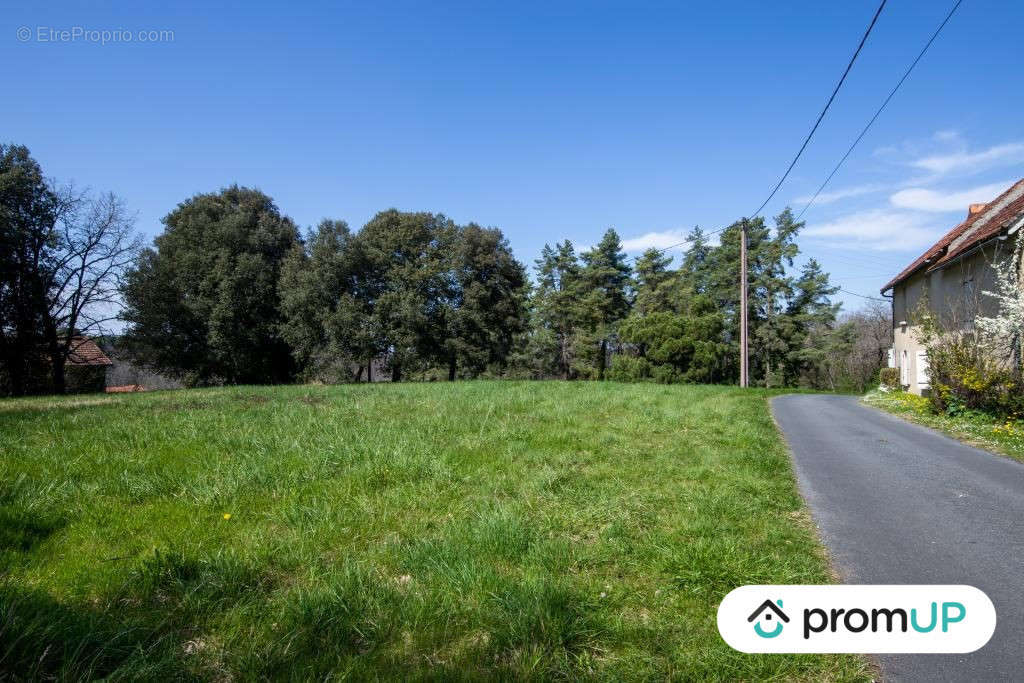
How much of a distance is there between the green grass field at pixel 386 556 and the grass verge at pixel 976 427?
431 cm

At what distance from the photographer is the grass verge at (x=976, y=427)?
8.30 meters

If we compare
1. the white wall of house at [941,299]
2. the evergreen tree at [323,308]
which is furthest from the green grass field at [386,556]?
the evergreen tree at [323,308]

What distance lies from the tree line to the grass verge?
45.3 ft

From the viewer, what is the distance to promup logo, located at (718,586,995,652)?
2.66m

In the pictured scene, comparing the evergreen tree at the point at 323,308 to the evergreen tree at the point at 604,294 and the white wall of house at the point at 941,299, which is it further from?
the white wall of house at the point at 941,299

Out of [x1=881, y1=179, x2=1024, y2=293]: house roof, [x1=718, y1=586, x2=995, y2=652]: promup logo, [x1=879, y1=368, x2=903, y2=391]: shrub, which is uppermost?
[x1=881, y1=179, x2=1024, y2=293]: house roof

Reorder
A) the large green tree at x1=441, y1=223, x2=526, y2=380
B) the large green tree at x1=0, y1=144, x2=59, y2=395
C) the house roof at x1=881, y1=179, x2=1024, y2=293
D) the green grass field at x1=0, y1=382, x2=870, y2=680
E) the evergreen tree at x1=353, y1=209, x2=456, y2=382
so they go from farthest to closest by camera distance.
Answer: the large green tree at x1=441, y1=223, x2=526, y2=380 → the evergreen tree at x1=353, y1=209, x2=456, y2=382 → the large green tree at x1=0, y1=144, x2=59, y2=395 → the house roof at x1=881, y1=179, x2=1024, y2=293 → the green grass field at x1=0, y1=382, x2=870, y2=680

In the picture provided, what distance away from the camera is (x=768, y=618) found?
2764 mm

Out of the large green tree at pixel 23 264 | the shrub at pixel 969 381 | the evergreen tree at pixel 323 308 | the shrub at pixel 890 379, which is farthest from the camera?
the evergreen tree at pixel 323 308

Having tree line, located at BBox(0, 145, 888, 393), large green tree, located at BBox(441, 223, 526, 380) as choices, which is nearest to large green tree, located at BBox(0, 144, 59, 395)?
tree line, located at BBox(0, 145, 888, 393)

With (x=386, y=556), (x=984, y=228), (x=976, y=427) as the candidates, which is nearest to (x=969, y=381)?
(x=976, y=427)

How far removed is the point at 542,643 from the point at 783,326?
45.1m

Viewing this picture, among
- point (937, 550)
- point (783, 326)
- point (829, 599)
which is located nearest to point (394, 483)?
point (829, 599)

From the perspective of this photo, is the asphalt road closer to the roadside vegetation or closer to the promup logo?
the promup logo
